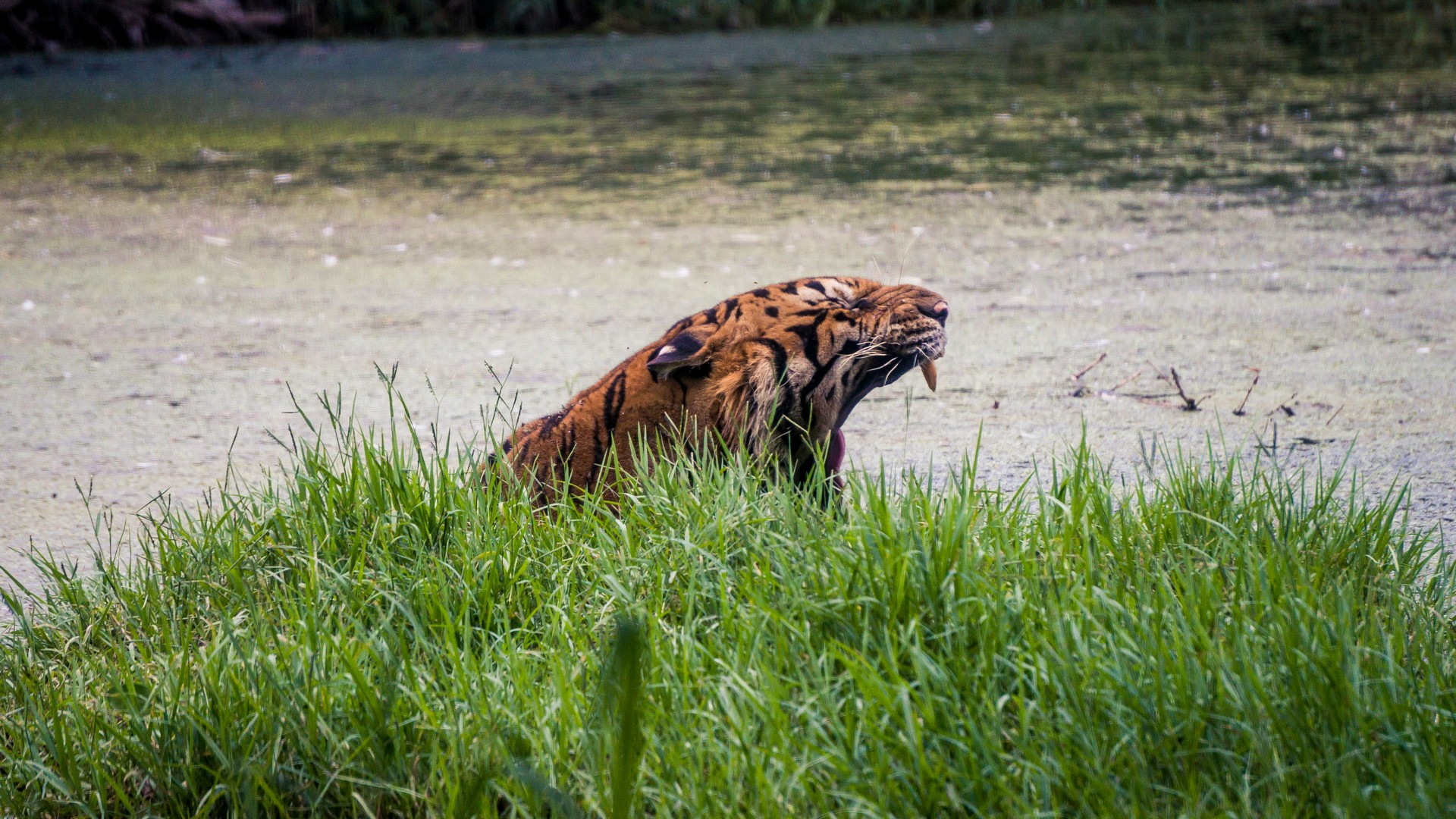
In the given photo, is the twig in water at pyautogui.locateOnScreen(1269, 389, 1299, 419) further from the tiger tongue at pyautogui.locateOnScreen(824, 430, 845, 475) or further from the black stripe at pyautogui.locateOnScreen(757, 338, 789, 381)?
the black stripe at pyautogui.locateOnScreen(757, 338, 789, 381)

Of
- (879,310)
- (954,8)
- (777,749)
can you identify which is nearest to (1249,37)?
(954,8)

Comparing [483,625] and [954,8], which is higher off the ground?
[954,8]

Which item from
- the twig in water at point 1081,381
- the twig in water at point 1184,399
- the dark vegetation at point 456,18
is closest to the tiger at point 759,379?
the twig in water at point 1184,399

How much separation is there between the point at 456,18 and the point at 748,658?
1238 centimetres

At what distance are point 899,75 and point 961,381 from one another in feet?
22.6

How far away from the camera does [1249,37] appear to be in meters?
12.3

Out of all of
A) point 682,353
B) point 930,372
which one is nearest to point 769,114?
point 930,372

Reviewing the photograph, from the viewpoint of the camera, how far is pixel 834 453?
2.50m

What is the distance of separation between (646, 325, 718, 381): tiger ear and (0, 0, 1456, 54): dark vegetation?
10816 millimetres

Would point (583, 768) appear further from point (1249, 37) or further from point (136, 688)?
point (1249, 37)

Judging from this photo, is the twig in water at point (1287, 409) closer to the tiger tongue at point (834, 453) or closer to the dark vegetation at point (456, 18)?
the tiger tongue at point (834, 453)

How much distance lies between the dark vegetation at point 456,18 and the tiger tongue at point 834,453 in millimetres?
10575

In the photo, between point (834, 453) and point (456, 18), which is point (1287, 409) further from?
point (456, 18)

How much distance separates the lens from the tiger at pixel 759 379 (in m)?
2.31
